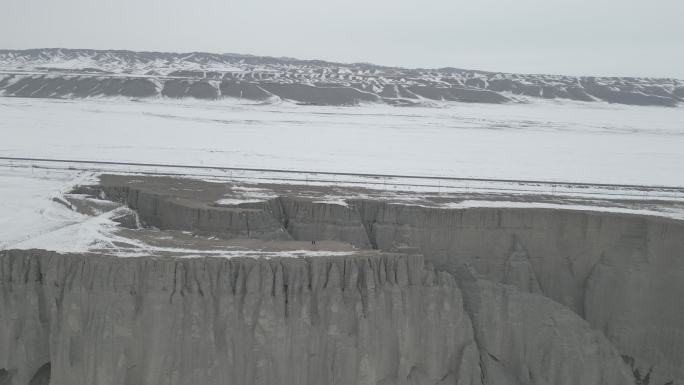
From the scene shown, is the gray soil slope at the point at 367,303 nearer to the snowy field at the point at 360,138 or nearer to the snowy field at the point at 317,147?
the snowy field at the point at 317,147

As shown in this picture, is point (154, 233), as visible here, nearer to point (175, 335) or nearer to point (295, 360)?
point (175, 335)

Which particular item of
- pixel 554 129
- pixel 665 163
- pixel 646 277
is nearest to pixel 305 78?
pixel 554 129

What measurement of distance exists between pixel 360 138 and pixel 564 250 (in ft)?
128

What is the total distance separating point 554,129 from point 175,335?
66940 mm

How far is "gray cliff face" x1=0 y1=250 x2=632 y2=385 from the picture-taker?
16.3 m

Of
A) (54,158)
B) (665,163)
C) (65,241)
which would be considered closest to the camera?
(65,241)

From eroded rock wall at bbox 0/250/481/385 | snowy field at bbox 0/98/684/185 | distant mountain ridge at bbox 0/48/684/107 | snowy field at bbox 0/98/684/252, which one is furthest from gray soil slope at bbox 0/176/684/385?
distant mountain ridge at bbox 0/48/684/107

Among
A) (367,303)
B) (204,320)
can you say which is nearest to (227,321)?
(204,320)

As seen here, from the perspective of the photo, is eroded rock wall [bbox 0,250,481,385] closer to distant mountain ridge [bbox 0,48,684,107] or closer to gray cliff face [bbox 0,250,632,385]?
gray cliff face [bbox 0,250,632,385]

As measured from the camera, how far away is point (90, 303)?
16.4 m

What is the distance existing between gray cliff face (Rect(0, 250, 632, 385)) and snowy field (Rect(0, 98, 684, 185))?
23.7 meters

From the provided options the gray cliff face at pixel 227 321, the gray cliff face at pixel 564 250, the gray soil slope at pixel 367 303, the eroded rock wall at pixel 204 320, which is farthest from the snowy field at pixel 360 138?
the eroded rock wall at pixel 204 320

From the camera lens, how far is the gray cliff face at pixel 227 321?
642 inches

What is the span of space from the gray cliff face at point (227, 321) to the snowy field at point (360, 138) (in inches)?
932
